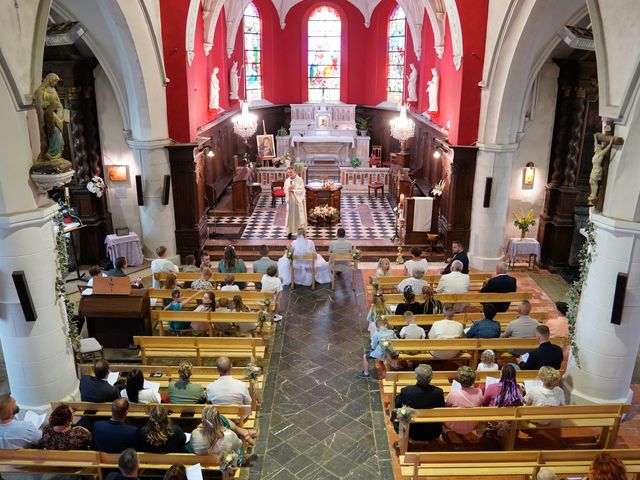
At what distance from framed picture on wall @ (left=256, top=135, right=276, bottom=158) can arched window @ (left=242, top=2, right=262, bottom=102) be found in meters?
2.32

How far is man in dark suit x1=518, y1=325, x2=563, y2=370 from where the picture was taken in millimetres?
7895

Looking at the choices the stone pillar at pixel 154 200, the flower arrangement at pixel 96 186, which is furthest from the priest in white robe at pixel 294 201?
the flower arrangement at pixel 96 186

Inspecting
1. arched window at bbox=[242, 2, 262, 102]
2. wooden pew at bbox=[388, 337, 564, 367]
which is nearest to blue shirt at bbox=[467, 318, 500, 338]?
wooden pew at bbox=[388, 337, 564, 367]

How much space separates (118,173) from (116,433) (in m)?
9.35

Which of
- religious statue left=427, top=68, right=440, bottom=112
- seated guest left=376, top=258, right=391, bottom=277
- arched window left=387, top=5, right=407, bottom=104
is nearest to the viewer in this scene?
seated guest left=376, top=258, right=391, bottom=277

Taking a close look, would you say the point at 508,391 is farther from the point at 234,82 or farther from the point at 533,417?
the point at 234,82

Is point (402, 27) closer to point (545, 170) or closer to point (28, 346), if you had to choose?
point (545, 170)

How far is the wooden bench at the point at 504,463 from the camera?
238 inches

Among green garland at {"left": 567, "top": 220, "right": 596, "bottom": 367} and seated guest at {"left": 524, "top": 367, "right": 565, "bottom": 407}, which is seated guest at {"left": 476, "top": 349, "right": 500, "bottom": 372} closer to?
seated guest at {"left": 524, "top": 367, "right": 565, "bottom": 407}

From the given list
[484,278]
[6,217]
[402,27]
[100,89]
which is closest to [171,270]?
[6,217]

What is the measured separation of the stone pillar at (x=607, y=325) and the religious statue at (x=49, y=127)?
7238 millimetres

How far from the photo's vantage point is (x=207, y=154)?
16.4 m

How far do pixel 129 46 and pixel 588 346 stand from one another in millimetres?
10463

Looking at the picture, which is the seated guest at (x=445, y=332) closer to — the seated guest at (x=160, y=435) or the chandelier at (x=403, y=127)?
the seated guest at (x=160, y=435)
